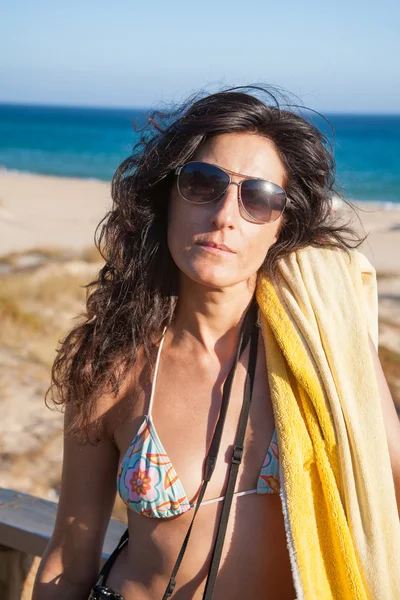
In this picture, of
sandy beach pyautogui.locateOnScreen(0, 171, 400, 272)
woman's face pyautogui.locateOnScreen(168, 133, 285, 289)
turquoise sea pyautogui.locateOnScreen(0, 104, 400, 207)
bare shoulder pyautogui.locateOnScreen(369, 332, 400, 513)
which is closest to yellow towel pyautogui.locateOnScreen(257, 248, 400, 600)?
bare shoulder pyautogui.locateOnScreen(369, 332, 400, 513)

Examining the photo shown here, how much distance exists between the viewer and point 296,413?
5.76 feet

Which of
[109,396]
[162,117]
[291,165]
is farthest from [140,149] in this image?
[109,396]

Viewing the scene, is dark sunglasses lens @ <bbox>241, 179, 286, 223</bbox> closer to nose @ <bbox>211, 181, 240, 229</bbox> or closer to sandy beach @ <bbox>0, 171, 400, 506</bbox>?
nose @ <bbox>211, 181, 240, 229</bbox>

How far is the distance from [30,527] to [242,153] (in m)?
1.21

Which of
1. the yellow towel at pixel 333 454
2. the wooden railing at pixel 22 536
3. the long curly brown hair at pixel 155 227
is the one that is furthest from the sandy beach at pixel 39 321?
the wooden railing at pixel 22 536

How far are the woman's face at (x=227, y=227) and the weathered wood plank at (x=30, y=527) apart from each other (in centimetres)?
77

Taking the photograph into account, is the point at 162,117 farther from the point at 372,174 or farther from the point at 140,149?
the point at 372,174

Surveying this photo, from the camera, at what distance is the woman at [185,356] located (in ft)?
6.08

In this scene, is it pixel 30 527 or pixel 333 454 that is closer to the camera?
pixel 333 454

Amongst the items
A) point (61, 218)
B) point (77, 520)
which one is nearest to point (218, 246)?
point (77, 520)

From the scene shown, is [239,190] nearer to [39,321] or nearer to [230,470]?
[230,470]

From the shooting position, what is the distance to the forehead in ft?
6.30

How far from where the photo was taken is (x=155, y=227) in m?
2.14

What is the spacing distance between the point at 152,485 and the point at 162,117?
1001 millimetres
